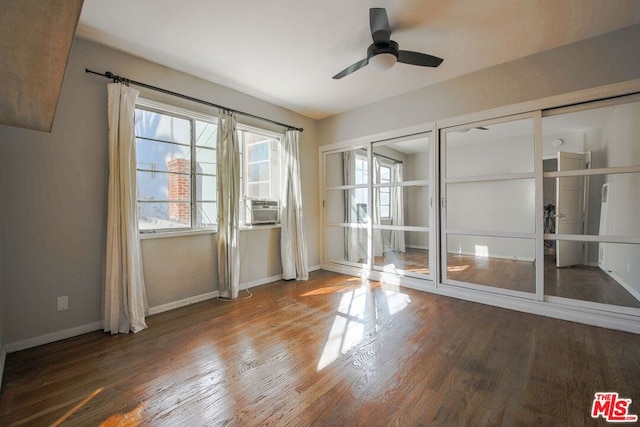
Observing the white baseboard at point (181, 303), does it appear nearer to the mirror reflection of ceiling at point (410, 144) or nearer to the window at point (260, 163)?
the window at point (260, 163)

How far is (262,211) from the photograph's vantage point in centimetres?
386

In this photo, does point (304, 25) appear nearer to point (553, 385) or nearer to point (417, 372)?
point (417, 372)

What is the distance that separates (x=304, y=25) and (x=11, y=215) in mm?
2842

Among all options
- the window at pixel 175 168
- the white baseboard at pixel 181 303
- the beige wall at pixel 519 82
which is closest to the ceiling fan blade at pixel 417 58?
the beige wall at pixel 519 82

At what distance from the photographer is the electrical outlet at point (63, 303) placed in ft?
7.44

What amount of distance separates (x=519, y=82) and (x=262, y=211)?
11.4ft

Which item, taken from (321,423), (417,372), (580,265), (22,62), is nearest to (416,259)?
(580,265)

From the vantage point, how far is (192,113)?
10.2 feet

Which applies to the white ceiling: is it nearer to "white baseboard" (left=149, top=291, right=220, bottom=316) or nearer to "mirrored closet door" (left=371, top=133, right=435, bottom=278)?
"mirrored closet door" (left=371, top=133, right=435, bottom=278)

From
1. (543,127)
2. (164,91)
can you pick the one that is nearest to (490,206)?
(543,127)

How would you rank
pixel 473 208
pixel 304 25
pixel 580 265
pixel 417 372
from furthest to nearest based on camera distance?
pixel 473 208
pixel 580 265
pixel 304 25
pixel 417 372

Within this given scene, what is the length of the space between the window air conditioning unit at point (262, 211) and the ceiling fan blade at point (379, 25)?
247cm

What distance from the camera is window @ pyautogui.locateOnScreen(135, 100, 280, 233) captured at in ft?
9.23

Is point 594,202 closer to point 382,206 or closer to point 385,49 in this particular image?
point 382,206
